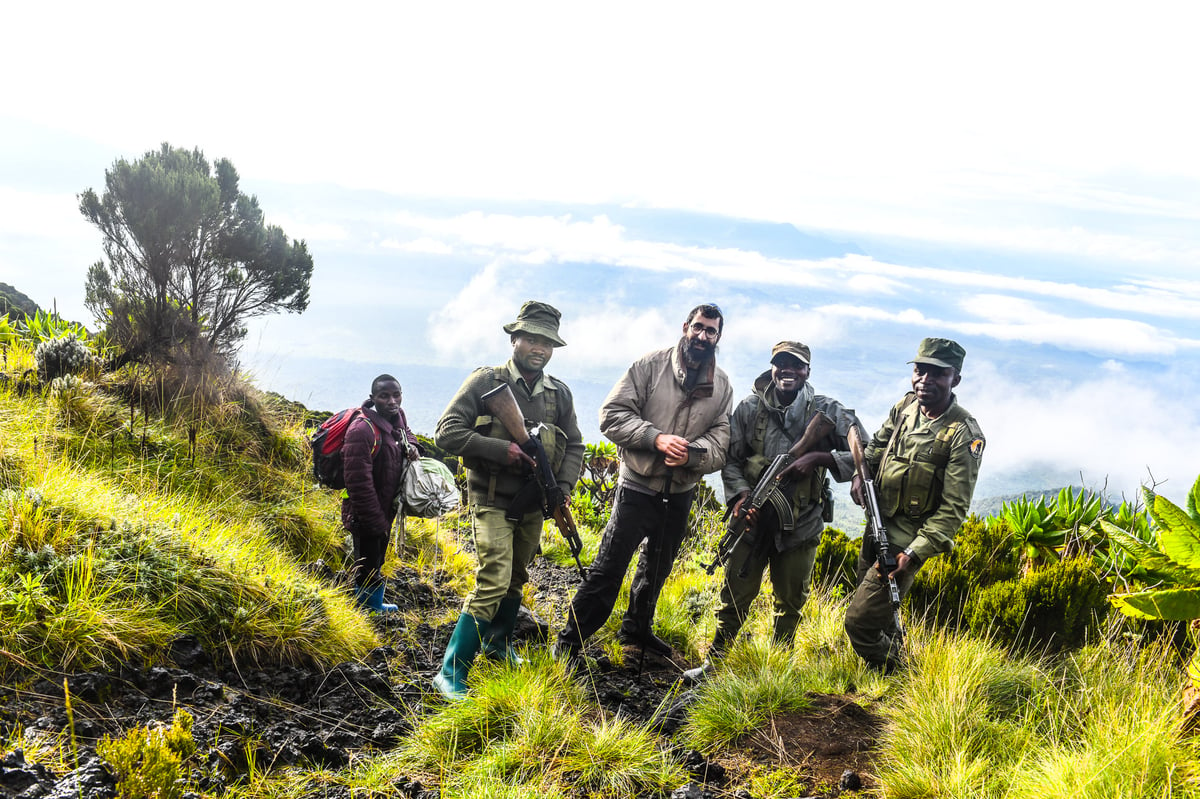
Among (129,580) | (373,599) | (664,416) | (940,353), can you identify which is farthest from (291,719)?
(940,353)

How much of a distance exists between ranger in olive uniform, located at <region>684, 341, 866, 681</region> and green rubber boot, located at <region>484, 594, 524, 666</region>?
4.11 feet

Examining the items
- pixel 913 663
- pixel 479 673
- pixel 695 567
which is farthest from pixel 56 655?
pixel 695 567

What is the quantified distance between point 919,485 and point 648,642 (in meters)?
2.24

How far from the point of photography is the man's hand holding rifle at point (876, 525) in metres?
4.52

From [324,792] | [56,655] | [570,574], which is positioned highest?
[56,655]

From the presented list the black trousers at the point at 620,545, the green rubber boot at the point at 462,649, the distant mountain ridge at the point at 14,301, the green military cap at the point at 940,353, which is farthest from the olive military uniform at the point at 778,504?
the distant mountain ridge at the point at 14,301

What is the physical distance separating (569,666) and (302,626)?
5.57 feet

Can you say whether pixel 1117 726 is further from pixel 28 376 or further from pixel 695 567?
pixel 28 376

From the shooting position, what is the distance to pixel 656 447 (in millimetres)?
4801

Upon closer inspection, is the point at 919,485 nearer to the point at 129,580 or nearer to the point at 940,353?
the point at 940,353

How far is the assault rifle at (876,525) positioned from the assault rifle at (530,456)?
1.95 m

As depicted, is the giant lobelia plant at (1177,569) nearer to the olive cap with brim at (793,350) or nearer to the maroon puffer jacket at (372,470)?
the olive cap with brim at (793,350)

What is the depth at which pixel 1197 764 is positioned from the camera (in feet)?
10.1

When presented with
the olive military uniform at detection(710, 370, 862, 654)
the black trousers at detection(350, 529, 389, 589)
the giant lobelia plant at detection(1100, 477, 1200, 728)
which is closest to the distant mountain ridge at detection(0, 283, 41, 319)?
the black trousers at detection(350, 529, 389, 589)
